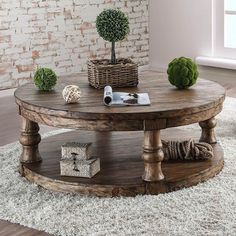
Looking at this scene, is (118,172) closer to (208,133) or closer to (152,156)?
(152,156)

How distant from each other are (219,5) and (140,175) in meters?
3.23

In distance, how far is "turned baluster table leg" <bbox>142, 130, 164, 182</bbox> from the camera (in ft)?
8.50

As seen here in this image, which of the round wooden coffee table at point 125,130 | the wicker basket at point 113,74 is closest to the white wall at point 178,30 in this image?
the round wooden coffee table at point 125,130

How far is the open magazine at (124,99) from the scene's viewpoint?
2674mm

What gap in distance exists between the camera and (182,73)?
2.94 m

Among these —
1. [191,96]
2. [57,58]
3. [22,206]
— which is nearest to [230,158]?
[191,96]

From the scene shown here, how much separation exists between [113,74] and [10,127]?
134cm

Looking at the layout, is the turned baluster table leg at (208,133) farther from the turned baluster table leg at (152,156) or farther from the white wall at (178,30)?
the white wall at (178,30)

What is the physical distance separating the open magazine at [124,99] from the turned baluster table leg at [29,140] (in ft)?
1.46

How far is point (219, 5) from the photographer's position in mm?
5531

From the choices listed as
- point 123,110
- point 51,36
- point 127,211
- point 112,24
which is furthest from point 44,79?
point 51,36

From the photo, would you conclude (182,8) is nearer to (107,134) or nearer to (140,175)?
(107,134)

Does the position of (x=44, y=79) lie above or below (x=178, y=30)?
below

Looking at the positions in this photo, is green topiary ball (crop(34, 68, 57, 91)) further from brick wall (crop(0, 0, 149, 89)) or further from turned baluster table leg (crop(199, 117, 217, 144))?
brick wall (crop(0, 0, 149, 89))
